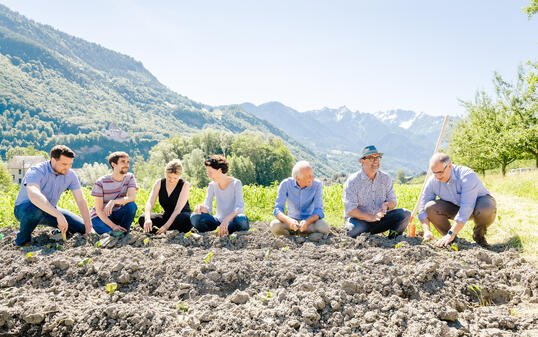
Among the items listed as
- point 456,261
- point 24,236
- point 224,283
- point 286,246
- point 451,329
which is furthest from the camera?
point 24,236

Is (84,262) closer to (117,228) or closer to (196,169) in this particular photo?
(117,228)

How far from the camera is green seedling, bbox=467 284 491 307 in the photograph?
3.28 meters

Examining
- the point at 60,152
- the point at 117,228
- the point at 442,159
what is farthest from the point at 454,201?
the point at 60,152

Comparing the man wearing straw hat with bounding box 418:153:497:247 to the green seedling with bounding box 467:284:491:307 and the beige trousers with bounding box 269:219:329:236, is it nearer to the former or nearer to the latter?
the green seedling with bounding box 467:284:491:307

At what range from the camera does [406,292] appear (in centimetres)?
326

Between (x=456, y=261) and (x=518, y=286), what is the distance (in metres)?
0.57

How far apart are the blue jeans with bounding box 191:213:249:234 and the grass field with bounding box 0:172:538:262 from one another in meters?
2.78

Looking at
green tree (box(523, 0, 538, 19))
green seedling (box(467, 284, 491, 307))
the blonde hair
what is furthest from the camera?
green tree (box(523, 0, 538, 19))

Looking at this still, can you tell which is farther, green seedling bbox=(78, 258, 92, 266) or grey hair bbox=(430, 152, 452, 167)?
grey hair bbox=(430, 152, 452, 167)

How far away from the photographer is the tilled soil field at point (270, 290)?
2803mm

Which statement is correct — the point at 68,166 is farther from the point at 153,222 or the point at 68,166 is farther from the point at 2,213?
the point at 2,213

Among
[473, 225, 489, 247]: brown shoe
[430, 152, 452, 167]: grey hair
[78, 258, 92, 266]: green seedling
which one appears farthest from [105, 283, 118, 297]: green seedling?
[473, 225, 489, 247]: brown shoe

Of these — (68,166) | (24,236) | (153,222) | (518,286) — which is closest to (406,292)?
(518,286)

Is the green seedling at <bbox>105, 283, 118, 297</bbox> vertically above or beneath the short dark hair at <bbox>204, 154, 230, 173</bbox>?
beneath
